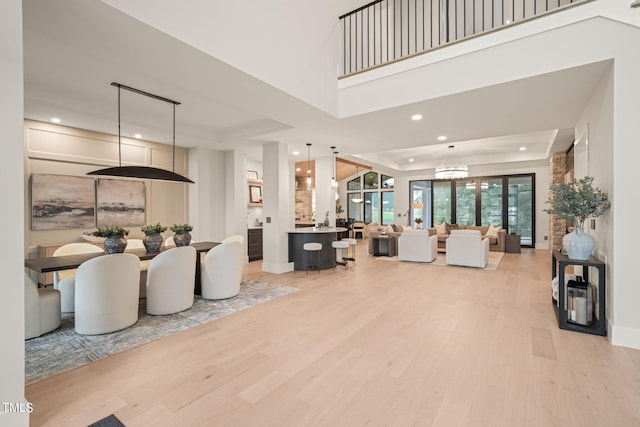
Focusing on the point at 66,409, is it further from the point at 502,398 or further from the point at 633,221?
the point at 633,221

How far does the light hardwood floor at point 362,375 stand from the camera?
1905 mm

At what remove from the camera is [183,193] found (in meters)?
6.99

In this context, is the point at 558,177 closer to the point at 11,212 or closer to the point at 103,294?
the point at 103,294

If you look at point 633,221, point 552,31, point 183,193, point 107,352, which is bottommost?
point 107,352

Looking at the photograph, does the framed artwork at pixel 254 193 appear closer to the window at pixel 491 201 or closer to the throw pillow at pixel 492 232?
the throw pillow at pixel 492 232

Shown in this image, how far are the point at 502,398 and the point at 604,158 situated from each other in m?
2.75

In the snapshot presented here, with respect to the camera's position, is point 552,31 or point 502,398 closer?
point 502,398

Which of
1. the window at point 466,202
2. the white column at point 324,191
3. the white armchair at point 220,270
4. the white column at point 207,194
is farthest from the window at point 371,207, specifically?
the white armchair at point 220,270

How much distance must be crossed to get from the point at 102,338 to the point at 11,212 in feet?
6.73

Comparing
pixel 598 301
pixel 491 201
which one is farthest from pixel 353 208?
pixel 598 301

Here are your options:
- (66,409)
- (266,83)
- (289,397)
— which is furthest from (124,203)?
(289,397)

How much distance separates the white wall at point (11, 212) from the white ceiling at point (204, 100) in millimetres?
682

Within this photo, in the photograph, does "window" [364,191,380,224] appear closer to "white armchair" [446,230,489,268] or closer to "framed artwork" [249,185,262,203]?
"framed artwork" [249,185,262,203]

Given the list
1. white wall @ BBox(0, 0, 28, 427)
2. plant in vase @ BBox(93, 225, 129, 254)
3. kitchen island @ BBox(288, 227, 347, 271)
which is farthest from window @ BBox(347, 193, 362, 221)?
white wall @ BBox(0, 0, 28, 427)
